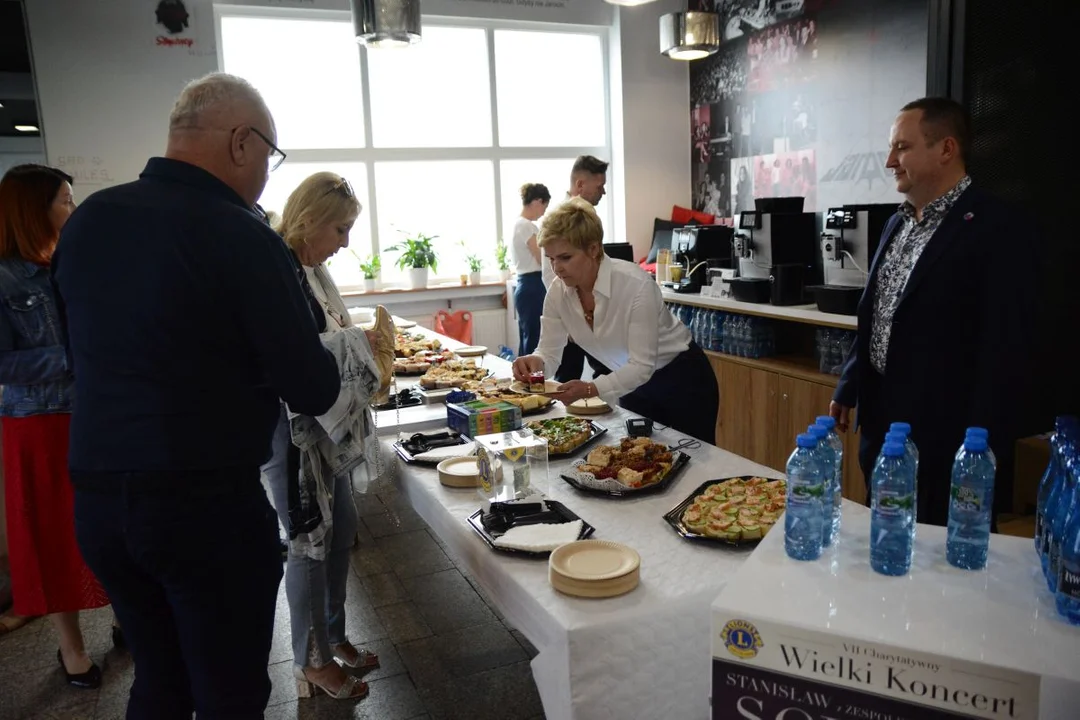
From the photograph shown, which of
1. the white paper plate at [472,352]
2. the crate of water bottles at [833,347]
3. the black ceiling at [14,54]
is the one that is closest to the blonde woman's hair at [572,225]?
the white paper plate at [472,352]

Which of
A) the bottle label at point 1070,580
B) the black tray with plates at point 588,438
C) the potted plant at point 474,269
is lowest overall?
the black tray with plates at point 588,438

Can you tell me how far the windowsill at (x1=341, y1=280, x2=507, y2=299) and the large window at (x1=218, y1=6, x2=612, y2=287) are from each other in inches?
8.9

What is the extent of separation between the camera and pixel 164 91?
5836 mm

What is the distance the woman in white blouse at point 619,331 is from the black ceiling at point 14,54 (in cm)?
461

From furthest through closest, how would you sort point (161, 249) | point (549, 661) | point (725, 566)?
point (725, 566) < point (549, 661) < point (161, 249)

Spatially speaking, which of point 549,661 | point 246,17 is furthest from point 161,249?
point 246,17

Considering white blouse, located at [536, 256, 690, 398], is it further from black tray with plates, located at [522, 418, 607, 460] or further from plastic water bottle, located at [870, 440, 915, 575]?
plastic water bottle, located at [870, 440, 915, 575]

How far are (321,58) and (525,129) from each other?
6.19 ft

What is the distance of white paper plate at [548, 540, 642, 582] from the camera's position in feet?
4.94

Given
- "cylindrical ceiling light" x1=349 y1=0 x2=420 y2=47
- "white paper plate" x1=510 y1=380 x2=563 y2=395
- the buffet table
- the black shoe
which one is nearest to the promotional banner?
the buffet table

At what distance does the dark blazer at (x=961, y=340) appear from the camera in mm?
2148

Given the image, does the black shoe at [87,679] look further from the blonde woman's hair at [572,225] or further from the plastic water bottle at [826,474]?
the plastic water bottle at [826,474]

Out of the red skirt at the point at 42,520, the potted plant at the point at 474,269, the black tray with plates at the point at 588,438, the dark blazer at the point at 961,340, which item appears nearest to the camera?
the dark blazer at the point at 961,340

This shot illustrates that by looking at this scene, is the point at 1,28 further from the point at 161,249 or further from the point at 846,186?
the point at 846,186
